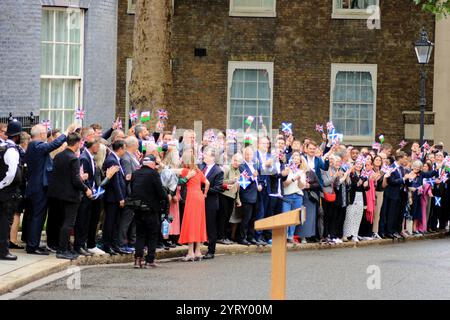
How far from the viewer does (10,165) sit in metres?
17.9

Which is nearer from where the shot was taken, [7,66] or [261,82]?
[7,66]

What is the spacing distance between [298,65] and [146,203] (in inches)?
757


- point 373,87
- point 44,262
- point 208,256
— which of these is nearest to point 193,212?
point 208,256

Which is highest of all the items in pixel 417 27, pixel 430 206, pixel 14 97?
pixel 417 27

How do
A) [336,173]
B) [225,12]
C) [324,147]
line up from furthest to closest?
[225,12], [324,147], [336,173]

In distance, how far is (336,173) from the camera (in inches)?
967

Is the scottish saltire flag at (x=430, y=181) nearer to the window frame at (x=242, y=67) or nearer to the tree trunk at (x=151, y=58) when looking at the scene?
the tree trunk at (x=151, y=58)

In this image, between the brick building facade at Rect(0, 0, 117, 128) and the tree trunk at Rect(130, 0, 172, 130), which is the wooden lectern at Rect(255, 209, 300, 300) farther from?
the brick building facade at Rect(0, 0, 117, 128)

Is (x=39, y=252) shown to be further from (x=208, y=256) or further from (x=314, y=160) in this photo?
(x=314, y=160)

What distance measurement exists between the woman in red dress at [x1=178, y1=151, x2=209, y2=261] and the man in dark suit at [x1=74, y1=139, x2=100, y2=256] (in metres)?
1.92

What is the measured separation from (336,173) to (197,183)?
458 cm
